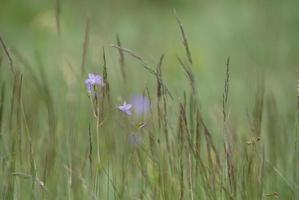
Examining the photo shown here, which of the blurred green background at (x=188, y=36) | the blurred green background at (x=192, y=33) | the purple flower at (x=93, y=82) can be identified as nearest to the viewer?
the purple flower at (x=93, y=82)

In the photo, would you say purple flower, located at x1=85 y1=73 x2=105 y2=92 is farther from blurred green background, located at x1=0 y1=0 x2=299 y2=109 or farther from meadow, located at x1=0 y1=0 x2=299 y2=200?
blurred green background, located at x1=0 y1=0 x2=299 y2=109

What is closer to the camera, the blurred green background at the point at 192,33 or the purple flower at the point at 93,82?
the purple flower at the point at 93,82

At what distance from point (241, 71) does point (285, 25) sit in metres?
0.70

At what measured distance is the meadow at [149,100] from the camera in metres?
1.97

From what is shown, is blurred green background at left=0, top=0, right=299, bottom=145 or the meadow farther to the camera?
blurred green background at left=0, top=0, right=299, bottom=145

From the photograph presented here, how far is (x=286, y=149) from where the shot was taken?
2.58m

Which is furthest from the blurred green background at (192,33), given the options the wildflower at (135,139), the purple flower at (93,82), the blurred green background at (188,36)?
the purple flower at (93,82)

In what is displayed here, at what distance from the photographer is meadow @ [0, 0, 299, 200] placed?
1.97 meters

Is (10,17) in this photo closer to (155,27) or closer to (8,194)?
(155,27)

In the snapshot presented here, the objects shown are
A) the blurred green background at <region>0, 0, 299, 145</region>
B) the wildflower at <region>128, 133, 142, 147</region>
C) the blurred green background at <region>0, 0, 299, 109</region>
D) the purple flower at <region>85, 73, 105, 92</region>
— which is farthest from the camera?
the blurred green background at <region>0, 0, 299, 109</region>

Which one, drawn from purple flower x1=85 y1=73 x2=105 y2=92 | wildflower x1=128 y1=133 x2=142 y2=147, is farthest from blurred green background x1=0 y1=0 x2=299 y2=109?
purple flower x1=85 y1=73 x2=105 y2=92

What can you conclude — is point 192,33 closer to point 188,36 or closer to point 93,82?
point 188,36

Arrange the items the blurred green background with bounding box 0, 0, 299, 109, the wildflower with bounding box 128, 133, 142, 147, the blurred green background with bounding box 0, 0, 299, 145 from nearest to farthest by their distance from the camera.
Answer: the wildflower with bounding box 128, 133, 142, 147 < the blurred green background with bounding box 0, 0, 299, 145 < the blurred green background with bounding box 0, 0, 299, 109

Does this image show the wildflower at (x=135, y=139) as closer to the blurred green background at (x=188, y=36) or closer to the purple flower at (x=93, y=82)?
the purple flower at (x=93, y=82)
